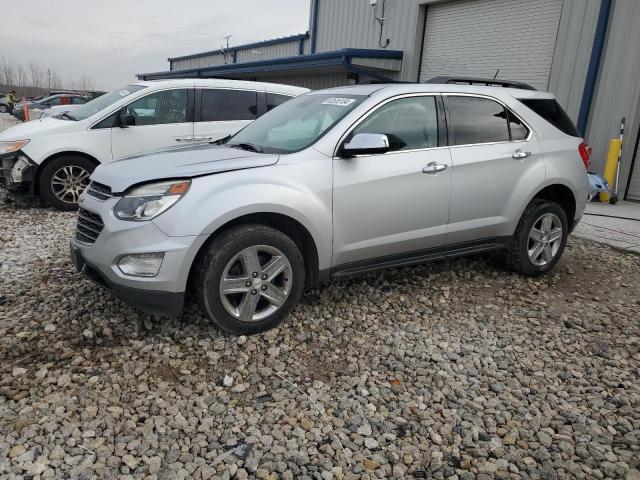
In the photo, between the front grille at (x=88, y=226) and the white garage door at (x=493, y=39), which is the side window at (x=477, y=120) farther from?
the white garage door at (x=493, y=39)

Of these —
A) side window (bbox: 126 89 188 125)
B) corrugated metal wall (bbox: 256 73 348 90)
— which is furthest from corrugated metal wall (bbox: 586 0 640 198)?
corrugated metal wall (bbox: 256 73 348 90)

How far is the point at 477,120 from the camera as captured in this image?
14.8ft

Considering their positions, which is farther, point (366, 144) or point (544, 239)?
point (544, 239)

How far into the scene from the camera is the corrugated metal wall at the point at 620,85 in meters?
8.86

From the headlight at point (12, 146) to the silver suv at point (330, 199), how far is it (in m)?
3.72

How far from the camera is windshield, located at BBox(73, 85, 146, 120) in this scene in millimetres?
7230

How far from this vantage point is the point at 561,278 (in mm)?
5133

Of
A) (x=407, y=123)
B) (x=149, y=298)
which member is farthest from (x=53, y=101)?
(x=149, y=298)

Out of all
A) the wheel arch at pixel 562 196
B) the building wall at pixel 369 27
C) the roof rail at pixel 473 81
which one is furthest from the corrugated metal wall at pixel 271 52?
the wheel arch at pixel 562 196

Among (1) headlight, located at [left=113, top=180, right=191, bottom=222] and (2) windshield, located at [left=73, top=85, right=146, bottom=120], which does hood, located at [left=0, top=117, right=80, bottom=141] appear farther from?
(1) headlight, located at [left=113, top=180, right=191, bottom=222]

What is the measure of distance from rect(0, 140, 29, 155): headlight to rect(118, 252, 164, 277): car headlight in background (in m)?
4.52

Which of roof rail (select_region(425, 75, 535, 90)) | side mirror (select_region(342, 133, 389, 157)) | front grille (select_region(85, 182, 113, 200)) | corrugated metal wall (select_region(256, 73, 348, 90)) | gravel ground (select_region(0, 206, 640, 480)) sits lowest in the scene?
gravel ground (select_region(0, 206, 640, 480))

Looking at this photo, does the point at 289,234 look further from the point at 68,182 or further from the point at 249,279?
the point at 68,182

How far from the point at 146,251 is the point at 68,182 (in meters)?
4.55
